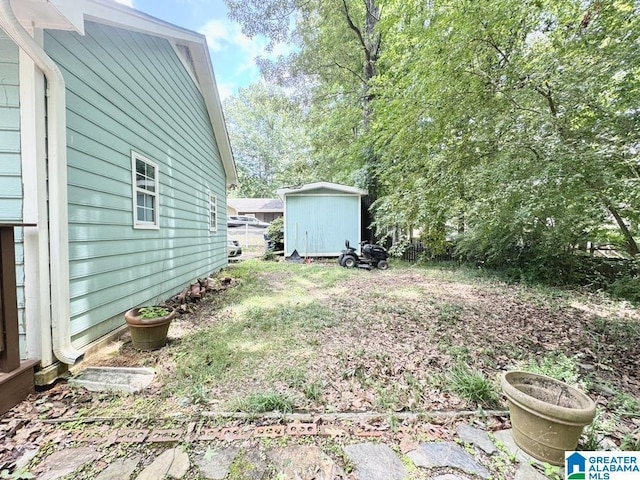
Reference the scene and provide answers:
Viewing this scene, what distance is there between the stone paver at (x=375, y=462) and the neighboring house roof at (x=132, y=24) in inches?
149

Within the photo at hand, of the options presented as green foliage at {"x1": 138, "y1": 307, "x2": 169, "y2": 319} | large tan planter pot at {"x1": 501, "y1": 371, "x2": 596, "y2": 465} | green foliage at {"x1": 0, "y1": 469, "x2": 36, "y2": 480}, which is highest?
green foliage at {"x1": 138, "y1": 307, "x2": 169, "y2": 319}

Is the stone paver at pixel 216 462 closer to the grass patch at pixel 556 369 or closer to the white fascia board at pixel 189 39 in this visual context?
the grass patch at pixel 556 369

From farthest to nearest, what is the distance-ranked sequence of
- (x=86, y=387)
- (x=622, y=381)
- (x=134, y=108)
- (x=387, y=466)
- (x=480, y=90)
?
(x=134, y=108) → (x=480, y=90) → (x=622, y=381) → (x=86, y=387) → (x=387, y=466)

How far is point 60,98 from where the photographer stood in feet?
8.21

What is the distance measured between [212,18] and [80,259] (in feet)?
33.4

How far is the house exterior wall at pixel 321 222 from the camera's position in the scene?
11.3m

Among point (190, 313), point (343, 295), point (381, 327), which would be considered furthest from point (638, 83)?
point (190, 313)

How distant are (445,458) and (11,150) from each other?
3.99 m

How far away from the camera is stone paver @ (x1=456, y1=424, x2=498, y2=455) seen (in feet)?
5.90

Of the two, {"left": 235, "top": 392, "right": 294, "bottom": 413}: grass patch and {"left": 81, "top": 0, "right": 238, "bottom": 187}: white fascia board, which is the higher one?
{"left": 81, "top": 0, "right": 238, "bottom": 187}: white fascia board

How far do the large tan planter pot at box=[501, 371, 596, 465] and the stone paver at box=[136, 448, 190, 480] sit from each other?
2.05 m

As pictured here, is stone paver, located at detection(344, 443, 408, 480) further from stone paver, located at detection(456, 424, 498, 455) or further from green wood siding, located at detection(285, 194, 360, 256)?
green wood siding, located at detection(285, 194, 360, 256)

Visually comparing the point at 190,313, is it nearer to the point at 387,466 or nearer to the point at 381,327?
the point at 381,327

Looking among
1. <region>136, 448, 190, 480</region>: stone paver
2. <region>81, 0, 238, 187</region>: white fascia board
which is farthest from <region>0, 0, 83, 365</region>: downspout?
<region>136, 448, 190, 480</region>: stone paver
